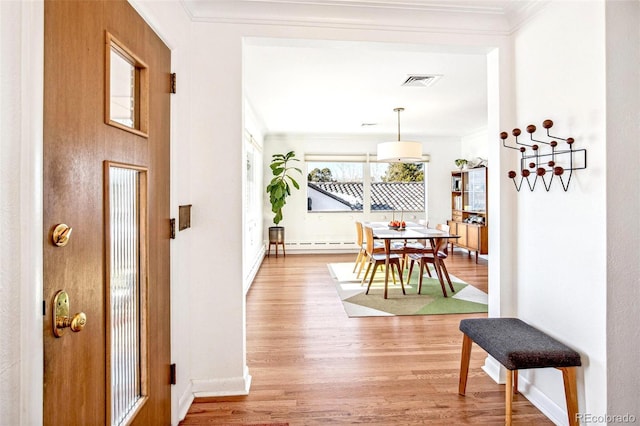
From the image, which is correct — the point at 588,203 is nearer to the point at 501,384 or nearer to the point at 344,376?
the point at 501,384

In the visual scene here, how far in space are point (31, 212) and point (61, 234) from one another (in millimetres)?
113

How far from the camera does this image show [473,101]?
4.59 m

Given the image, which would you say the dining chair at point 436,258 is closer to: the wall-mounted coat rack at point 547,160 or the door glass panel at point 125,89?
the wall-mounted coat rack at point 547,160

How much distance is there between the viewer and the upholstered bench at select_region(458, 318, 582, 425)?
1.59 meters

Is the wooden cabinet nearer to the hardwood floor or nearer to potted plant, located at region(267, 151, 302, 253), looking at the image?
the hardwood floor

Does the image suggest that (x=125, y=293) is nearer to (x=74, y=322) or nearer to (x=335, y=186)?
(x=74, y=322)

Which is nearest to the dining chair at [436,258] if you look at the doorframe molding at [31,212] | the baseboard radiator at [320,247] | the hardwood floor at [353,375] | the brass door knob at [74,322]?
the hardwood floor at [353,375]

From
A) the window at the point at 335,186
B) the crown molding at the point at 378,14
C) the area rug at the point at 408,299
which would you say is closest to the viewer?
the crown molding at the point at 378,14

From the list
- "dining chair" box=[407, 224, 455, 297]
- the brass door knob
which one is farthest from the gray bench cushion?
"dining chair" box=[407, 224, 455, 297]

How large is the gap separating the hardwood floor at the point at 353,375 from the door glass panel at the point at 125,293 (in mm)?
643

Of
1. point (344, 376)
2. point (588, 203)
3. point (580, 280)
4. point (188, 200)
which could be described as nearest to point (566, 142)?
point (588, 203)

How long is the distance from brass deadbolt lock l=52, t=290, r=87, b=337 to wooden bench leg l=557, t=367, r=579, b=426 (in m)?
2.01

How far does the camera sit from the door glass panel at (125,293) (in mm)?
1231

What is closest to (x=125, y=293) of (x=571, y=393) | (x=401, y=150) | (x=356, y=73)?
(x=571, y=393)
